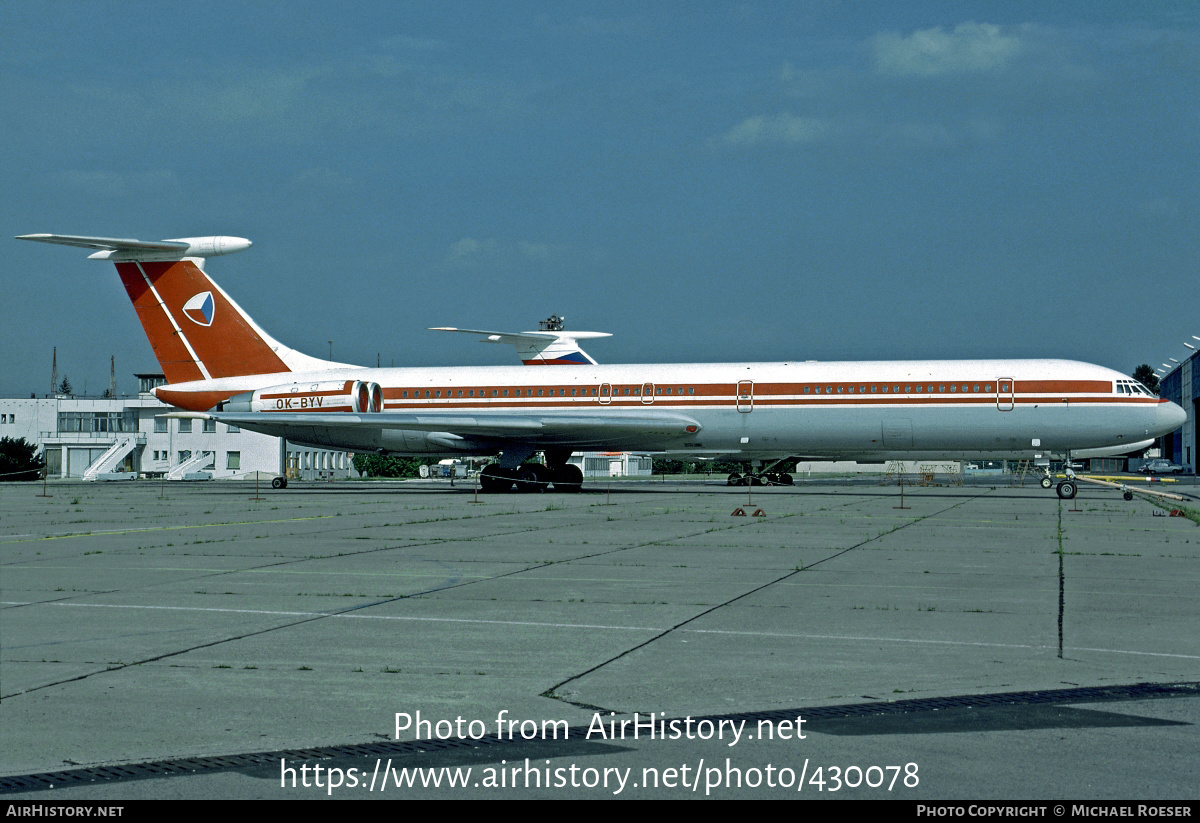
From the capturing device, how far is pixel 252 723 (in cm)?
588

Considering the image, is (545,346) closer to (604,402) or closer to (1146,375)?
(604,402)

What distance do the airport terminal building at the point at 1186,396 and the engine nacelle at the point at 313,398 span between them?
6454 centimetres

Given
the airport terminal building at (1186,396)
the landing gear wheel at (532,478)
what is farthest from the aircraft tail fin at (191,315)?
the airport terminal building at (1186,396)

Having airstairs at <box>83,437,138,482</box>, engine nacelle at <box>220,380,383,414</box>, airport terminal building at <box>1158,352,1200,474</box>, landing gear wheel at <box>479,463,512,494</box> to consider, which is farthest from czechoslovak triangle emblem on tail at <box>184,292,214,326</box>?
airport terminal building at <box>1158,352,1200,474</box>

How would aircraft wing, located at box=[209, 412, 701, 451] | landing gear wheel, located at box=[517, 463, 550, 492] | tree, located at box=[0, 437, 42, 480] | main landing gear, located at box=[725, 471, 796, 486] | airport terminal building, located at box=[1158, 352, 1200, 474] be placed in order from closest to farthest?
aircraft wing, located at box=[209, 412, 701, 451]
landing gear wheel, located at box=[517, 463, 550, 492]
main landing gear, located at box=[725, 471, 796, 486]
tree, located at box=[0, 437, 42, 480]
airport terminal building, located at box=[1158, 352, 1200, 474]

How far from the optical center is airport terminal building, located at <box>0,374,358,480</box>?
78.2 metres

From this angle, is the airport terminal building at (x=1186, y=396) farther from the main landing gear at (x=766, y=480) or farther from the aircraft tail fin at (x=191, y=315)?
the aircraft tail fin at (x=191, y=315)

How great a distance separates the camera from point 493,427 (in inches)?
1398

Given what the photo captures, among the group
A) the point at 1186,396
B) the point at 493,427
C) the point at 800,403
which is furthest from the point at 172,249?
the point at 1186,396

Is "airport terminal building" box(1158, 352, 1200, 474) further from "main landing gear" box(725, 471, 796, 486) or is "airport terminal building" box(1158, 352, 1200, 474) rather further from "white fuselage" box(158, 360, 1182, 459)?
"white fuselage" box(158, 360, 1182, 459)

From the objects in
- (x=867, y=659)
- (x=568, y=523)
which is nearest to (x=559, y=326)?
(x=568, y=523)

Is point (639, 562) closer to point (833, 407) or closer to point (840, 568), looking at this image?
point (840, 568)

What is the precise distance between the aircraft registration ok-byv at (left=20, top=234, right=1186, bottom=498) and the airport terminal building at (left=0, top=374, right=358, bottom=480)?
3451 centimetres

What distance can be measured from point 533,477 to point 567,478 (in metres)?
2.35
